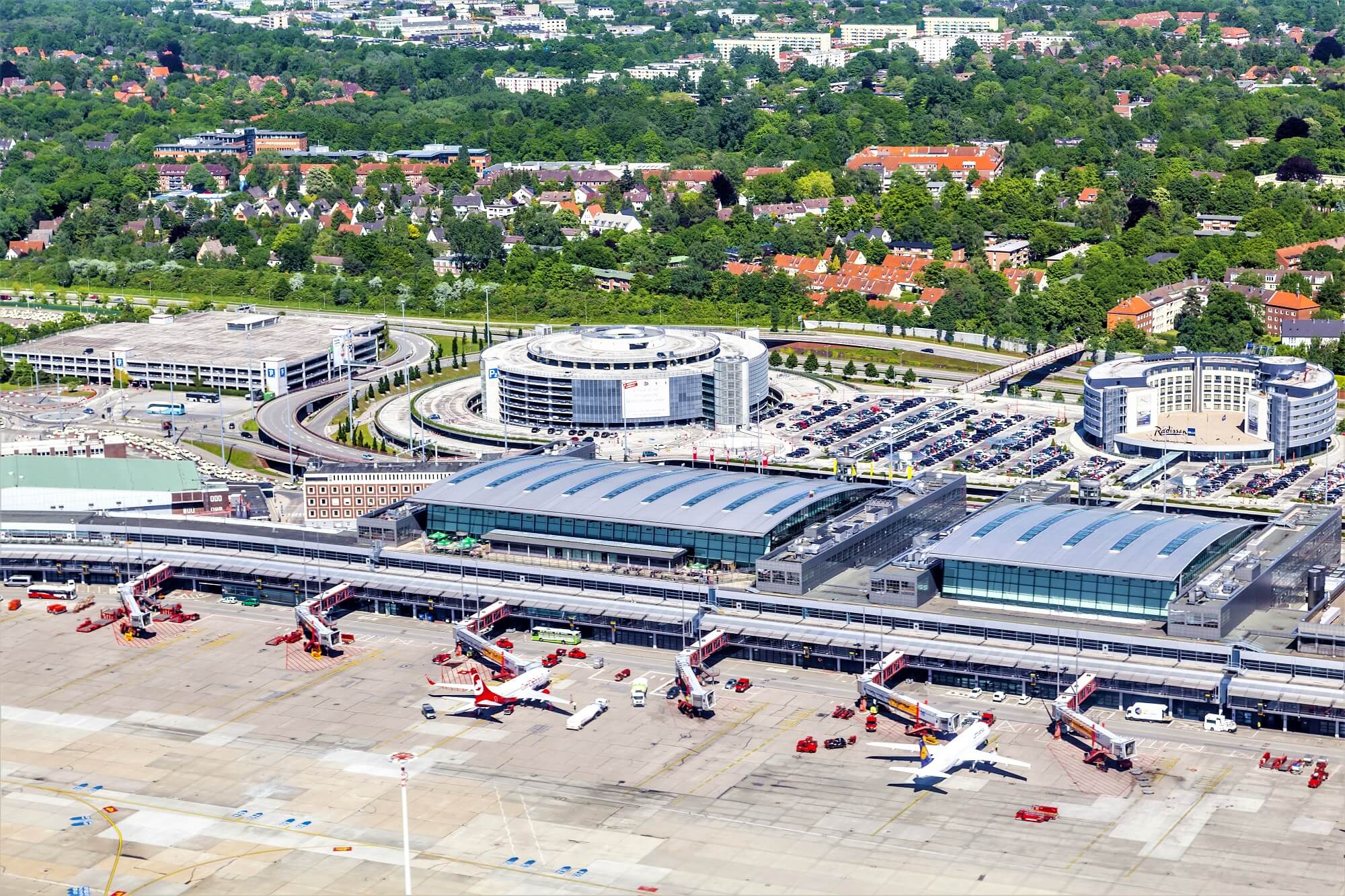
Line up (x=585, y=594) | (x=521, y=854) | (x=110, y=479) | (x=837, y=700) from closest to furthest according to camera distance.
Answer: (x=521, y=854), (x=837, y=700), (x=585, y=594), (x=110, y=479)

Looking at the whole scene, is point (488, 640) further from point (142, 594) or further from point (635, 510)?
point (142, 594)

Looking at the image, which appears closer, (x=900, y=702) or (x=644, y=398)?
(x=900, y=702)

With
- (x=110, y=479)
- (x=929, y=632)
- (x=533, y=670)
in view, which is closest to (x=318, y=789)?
(x=533, y=670)

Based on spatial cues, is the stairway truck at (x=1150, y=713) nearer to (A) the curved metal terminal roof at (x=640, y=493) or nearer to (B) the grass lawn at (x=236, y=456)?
(A) the curved metal terminal roof at (x=640, y=493)

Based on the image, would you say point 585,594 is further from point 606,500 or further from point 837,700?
point 837,700

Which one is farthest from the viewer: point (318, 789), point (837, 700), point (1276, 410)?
point (1276, 410)

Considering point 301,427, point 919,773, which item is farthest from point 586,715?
point 301,427
